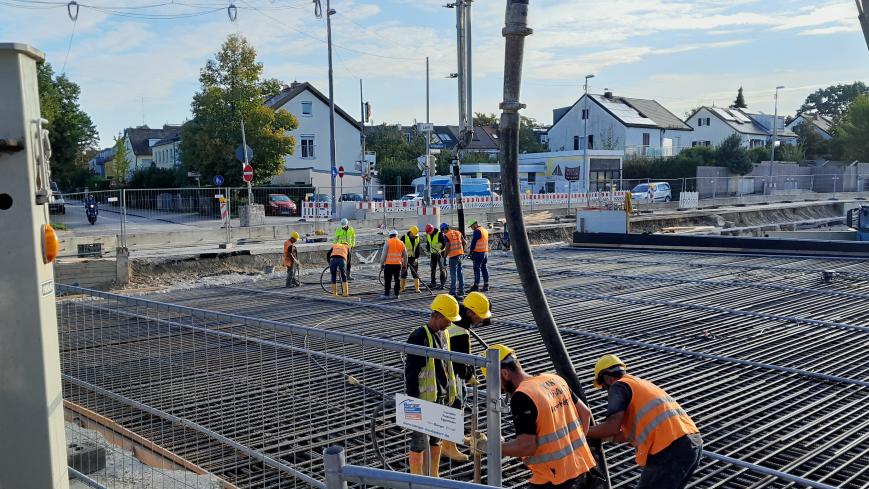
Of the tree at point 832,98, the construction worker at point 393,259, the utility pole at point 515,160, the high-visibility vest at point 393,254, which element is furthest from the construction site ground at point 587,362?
the tree at point 832,98

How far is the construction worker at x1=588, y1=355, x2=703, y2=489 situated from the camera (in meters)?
4.08

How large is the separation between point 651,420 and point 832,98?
126m

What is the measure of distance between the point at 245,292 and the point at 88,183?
42.7 metres

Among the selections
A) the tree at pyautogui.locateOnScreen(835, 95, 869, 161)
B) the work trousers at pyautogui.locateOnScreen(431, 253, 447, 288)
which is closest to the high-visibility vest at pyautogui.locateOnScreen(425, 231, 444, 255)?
the work trousers at pyautogui.locateOnScreen(431, 253, 447, 288)

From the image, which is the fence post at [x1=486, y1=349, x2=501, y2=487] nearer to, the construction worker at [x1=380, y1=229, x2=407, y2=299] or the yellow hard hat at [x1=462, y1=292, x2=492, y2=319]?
the yellow hard hat at [x1=462, y1=292, x2=492, y2=319]

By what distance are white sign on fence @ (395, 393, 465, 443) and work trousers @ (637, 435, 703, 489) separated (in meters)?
1.29

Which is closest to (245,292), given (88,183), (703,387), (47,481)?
(703,387)

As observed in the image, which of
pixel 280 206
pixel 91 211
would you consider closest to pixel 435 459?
pixel 91 211

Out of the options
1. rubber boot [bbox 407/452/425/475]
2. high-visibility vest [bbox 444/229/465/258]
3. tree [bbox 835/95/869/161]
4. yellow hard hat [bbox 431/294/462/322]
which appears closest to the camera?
rubber boot [bbox 407/452/425/475]

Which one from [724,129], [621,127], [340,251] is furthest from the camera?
[724,129]

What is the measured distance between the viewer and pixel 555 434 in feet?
12.5

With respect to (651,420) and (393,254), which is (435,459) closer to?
(651,420)

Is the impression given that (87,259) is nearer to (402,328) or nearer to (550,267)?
(402,328)

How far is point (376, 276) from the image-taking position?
18.2 meters
